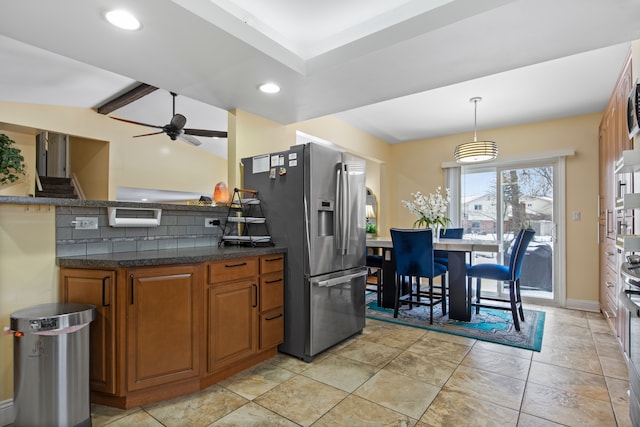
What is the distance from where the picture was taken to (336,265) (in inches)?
113

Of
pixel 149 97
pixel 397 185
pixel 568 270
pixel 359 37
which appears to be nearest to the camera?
pixel 359 37

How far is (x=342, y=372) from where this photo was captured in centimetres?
242

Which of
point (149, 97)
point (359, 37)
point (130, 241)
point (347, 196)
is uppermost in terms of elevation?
point (149, 97)

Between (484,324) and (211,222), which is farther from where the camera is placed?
(484,324)

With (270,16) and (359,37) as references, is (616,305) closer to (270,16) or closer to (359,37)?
(359,37)

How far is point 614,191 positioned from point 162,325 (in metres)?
3.89

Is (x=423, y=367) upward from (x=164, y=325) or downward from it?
downward

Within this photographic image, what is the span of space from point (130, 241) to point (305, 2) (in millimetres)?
2082

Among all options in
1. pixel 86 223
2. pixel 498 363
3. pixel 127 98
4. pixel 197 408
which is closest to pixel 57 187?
pixel 127 98

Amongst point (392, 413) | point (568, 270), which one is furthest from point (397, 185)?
point (392, 413)

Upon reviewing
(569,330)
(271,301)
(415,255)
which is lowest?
(569,330)

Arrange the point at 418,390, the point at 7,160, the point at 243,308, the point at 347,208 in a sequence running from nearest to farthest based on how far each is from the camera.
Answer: the point at 418,390 → the point at 243,308 → the point at 347,208 → the point at 7,160

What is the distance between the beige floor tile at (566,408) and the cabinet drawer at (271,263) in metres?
1.86

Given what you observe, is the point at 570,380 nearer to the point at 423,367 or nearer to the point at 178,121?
the point at 423,367
